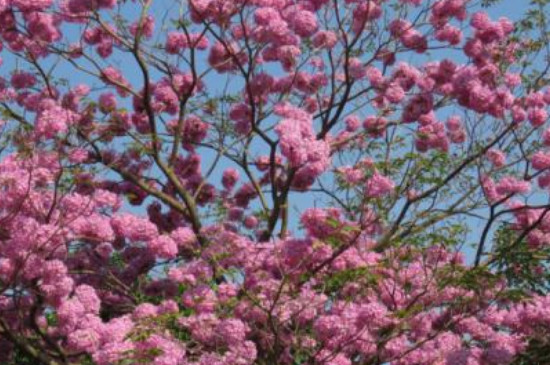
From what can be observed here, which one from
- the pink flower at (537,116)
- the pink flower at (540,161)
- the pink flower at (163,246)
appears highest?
the pink flower at (537,116)

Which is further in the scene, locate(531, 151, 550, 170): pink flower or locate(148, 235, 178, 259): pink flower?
locate(531, 151, 550, 170): pink flower

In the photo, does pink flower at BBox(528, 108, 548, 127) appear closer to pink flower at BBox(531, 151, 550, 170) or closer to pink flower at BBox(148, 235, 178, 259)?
pink flower at BBox(531, 151, 550, 170)

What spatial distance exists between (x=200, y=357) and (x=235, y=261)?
1.45 meters

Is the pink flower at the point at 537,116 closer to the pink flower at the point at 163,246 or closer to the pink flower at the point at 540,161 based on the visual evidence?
the pink flower at the point at 540,161

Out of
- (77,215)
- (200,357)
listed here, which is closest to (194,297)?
(200,357)

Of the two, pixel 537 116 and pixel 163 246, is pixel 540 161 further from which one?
pixel 163 246

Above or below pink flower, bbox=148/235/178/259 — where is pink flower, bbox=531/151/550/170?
above

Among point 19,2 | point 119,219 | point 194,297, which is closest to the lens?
point 194,297

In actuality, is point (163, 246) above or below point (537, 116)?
below

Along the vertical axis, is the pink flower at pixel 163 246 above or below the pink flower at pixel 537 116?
below

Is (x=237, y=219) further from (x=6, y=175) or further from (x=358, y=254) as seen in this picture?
(x=6, y=175)

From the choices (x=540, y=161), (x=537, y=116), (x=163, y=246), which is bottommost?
(x=163, y=246)

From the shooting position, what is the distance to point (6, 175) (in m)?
9.26

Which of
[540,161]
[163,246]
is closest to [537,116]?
[540,161]
